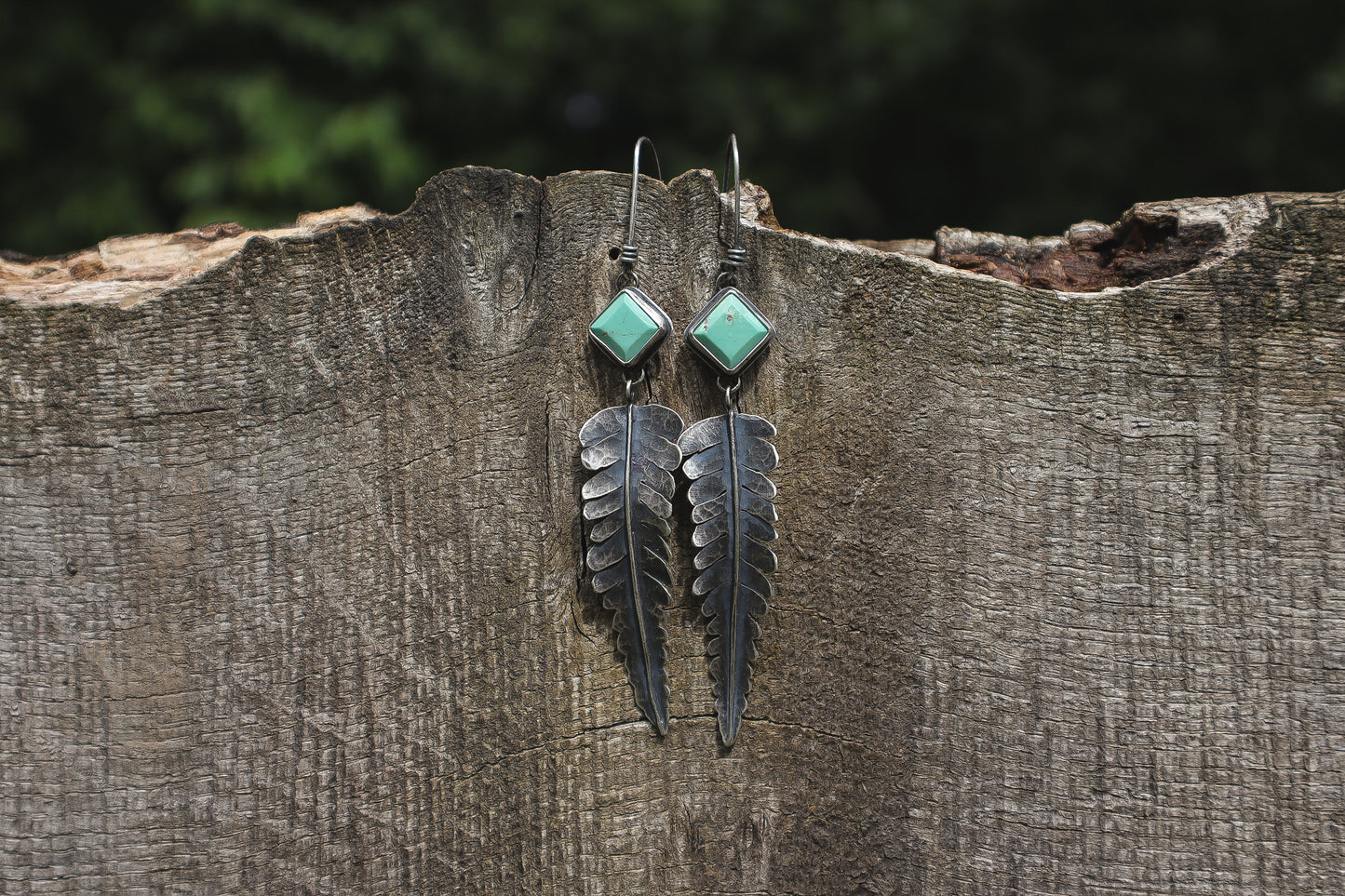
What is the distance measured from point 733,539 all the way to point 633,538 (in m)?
0.14

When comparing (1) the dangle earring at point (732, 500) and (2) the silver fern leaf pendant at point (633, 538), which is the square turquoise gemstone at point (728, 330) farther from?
(2) the silver fern leaf pendant at point (633, 538)

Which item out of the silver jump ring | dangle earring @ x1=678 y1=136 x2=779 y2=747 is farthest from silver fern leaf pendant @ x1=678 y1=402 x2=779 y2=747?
the silver jump ring

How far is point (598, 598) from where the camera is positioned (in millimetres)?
1206

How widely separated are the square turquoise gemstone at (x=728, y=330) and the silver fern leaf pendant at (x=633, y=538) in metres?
0.14

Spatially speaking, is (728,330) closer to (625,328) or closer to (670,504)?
(625,328)

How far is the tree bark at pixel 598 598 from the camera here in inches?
45.4

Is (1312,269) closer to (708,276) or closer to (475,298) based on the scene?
(708,276)

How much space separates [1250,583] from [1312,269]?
17.2 inches

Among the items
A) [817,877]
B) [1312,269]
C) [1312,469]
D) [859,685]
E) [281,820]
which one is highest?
[1312,269]

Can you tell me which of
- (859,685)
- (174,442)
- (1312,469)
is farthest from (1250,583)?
(174,442)

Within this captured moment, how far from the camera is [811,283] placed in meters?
1.23

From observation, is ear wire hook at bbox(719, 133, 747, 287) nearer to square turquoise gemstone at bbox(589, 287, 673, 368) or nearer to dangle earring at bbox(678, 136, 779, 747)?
dangle earring at bbox(678, 136, 779, 747)

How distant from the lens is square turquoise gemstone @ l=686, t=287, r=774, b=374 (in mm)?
1184

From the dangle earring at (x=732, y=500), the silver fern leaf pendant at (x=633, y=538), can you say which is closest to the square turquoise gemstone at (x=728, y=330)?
the dangle earring at (x=732, y=500)
